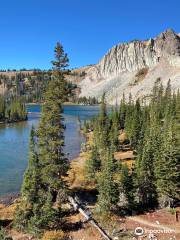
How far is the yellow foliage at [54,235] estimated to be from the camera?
33306 millimetres

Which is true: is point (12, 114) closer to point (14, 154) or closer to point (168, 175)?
point (14, 154)

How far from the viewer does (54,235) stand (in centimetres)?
3362

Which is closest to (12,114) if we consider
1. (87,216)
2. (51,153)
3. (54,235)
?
(51,153)

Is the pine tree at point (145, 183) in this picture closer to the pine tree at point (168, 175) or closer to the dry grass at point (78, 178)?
the pine tree at point (168, 175)

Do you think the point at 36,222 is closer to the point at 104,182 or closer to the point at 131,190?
the point at 104,182

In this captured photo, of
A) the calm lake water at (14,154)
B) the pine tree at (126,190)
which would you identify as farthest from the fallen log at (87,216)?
the calm lake water at (14,154)

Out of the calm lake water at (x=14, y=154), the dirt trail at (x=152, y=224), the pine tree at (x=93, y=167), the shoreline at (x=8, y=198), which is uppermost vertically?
the pine tree at (x=93, y=167)

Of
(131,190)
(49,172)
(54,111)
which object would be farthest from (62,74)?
(131,190)

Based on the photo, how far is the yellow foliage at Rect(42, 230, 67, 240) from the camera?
33.3m

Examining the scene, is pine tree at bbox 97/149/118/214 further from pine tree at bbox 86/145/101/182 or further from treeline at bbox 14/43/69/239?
pine tree at bbox 86/145/101/182

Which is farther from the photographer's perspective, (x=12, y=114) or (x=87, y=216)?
(x=12, y=114)

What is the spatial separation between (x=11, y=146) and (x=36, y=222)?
69.0 metres

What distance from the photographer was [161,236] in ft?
112

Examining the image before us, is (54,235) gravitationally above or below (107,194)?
below
